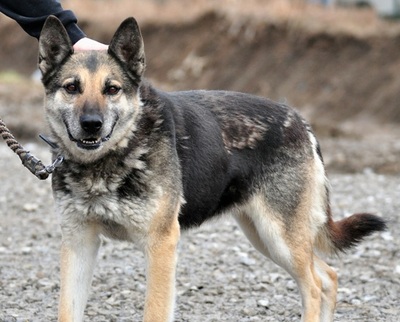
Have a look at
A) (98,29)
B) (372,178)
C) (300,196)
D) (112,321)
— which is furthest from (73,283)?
(98,29)

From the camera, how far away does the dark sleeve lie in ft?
21.6

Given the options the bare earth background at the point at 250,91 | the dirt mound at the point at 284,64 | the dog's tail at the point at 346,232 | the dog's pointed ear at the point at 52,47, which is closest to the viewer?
the dog's pointed ear at the point at 52,47

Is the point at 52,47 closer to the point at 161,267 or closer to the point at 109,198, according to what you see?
the point at 109,198

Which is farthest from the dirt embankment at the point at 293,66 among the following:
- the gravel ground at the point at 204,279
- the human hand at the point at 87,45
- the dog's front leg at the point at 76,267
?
the dog's front leg at the point at 76,267

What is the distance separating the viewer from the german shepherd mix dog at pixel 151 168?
5762 millimetres

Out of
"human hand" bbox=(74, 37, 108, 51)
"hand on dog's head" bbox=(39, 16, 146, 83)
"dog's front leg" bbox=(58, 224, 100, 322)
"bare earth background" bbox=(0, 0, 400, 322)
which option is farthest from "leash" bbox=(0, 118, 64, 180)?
"human hand" bbox=(74, 37, 108, 51)

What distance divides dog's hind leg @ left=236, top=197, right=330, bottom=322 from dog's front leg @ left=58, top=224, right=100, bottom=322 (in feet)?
4.21

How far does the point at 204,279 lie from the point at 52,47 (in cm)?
319

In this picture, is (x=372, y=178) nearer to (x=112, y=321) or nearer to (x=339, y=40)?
(x=112, y=321)

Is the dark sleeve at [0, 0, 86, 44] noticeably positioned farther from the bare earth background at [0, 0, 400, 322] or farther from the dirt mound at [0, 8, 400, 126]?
the dirt mound at [0, 8, 400, 126]

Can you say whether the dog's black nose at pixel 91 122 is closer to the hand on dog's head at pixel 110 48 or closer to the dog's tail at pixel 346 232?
the hand on dog's head at pixel 110 48

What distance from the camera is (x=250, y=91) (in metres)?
25.6

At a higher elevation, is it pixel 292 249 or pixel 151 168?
pixel 151 168

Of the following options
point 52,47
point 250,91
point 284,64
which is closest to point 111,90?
point 52,47
